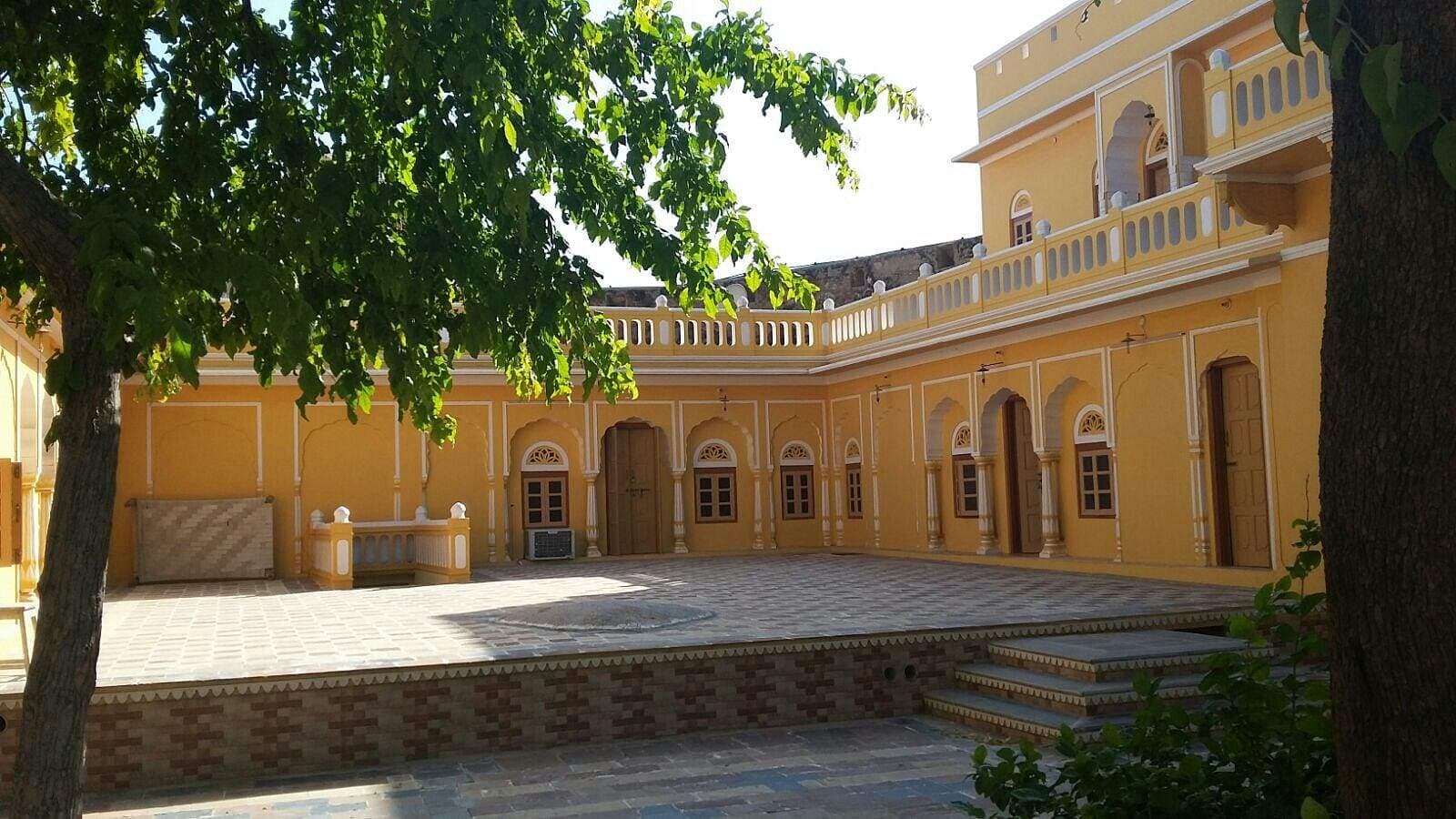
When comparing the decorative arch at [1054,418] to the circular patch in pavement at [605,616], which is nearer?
the circular patch in pavement at [605,616]

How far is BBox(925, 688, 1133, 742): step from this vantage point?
25.2ft

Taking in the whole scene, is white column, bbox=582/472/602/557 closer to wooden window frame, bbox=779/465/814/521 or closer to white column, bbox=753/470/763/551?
white column, bbox=753/470/763/551

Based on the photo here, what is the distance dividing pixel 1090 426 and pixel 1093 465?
0.47 metres

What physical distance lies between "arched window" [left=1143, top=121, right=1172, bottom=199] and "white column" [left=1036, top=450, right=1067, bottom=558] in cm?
370

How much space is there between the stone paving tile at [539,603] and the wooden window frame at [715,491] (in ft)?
10.7

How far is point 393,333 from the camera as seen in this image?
4.68m

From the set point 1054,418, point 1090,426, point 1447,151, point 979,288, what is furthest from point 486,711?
point 979,288

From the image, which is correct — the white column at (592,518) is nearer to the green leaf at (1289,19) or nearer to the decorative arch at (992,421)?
the decorative arch at (992,421)

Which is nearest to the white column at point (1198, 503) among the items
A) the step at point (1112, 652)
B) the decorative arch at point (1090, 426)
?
the decorative arch at point (1090, 426)

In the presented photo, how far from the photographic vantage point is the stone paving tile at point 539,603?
866cm

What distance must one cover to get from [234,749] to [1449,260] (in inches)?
280

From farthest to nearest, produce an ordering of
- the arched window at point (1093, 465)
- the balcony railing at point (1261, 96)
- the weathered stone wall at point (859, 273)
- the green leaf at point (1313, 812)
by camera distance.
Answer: the weathered stone wall at point (859, 273)
the arched window at point (1093, 465)
the balcony railing at point (1261, 96)
the green leaf at point (1313, 812)

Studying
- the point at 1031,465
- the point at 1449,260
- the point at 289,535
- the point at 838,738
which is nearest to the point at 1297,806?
the point at 1449,260

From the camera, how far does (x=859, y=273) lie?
2406cm
